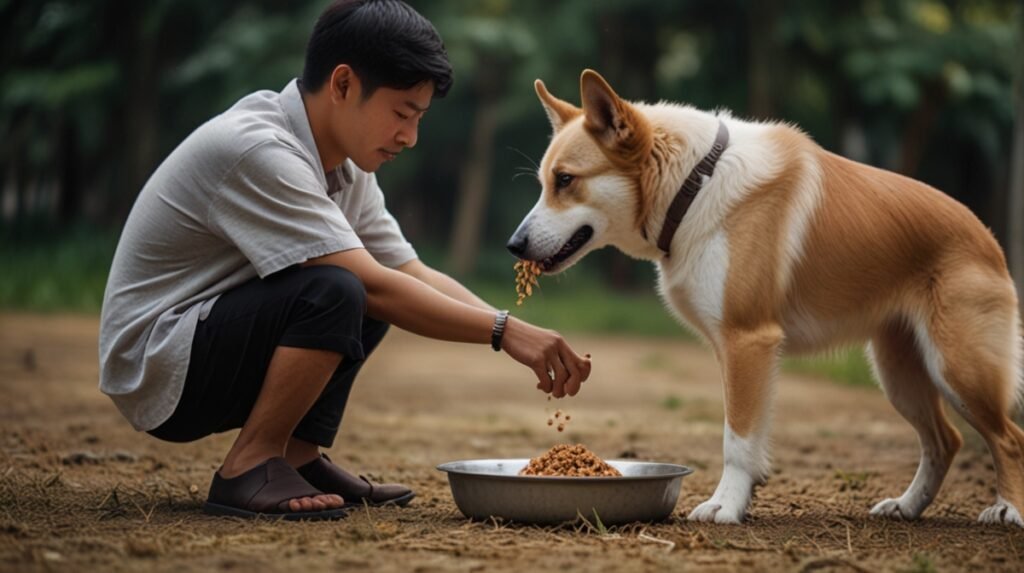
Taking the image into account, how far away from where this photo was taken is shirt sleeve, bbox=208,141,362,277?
144 inches

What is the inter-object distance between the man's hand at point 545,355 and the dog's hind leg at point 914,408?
145 centimetres

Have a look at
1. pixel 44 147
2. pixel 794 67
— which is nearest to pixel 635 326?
pixel 794 67

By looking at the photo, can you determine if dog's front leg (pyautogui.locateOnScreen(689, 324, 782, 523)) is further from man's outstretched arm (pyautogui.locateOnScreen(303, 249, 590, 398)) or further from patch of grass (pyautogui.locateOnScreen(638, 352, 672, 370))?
patch of grass (pyautogui.locateOnScreen(638, 352, 672, 370))

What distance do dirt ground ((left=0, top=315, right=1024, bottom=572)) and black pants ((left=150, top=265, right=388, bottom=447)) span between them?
0.37 metres

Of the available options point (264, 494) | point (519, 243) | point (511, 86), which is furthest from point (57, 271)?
point (264, 494)

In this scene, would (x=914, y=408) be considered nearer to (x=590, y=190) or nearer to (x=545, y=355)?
(x=590, y=190)

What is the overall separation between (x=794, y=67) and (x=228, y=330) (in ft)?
67.8

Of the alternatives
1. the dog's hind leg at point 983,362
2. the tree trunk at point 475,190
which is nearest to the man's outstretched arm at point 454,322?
the dog's hind leg at point 983,362

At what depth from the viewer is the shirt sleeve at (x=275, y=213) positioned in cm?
365

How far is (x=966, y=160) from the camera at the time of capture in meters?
24.2

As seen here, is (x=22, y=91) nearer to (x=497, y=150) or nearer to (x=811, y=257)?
(x=497, y=150)

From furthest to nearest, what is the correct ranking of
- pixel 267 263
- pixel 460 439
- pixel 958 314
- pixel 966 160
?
pixel 966 160 → pixel 460 439 → pixel 958 314 → pixel 267 263

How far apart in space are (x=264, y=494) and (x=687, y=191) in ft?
6.30

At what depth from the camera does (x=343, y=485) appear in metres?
4.20
